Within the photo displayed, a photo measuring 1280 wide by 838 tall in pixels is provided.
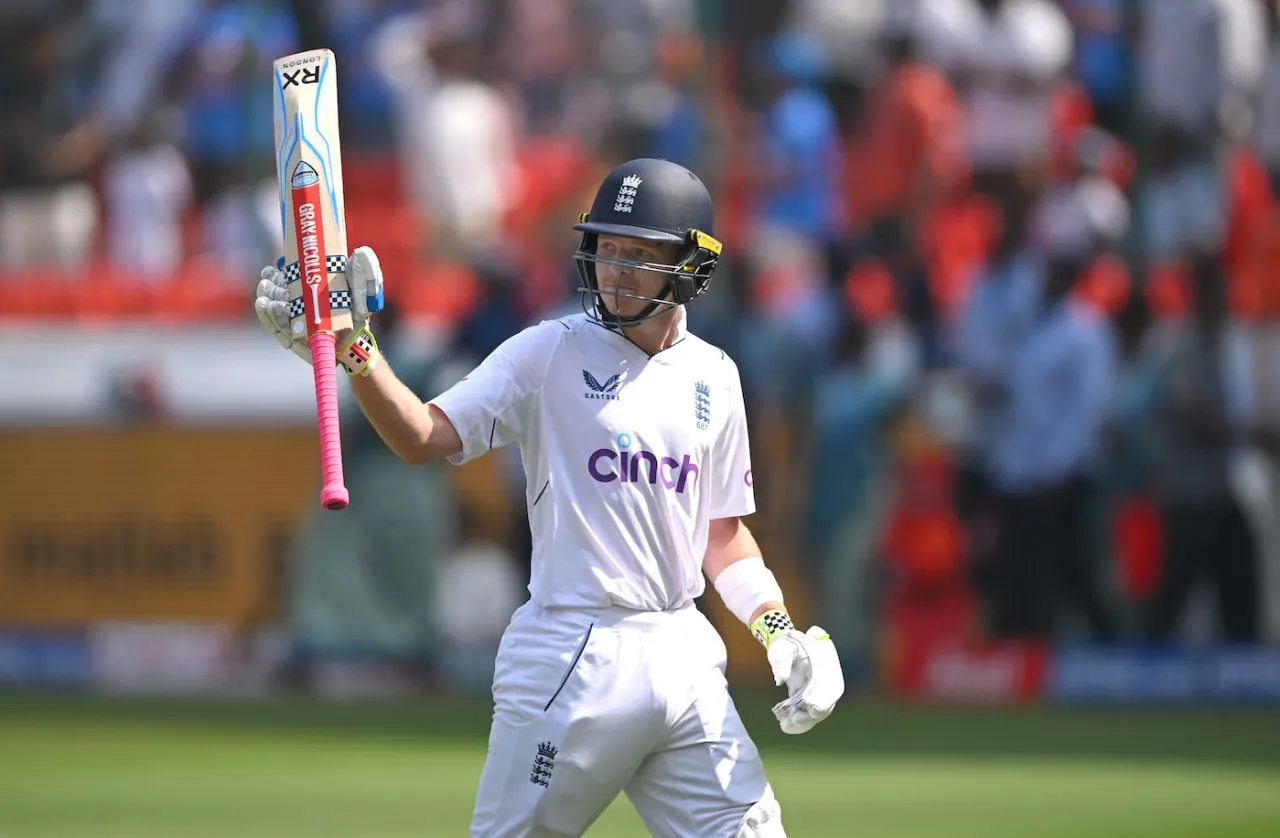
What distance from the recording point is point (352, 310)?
456 cm

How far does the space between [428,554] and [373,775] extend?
3.08m

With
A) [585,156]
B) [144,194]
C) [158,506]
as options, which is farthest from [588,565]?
[144,194]

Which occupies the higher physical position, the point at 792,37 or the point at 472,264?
the point at 792,37

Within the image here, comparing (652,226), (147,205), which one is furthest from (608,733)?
(147,205)

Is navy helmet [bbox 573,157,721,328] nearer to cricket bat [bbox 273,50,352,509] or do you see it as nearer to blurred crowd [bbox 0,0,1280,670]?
cricket bat [bbox 273,50,352,509]

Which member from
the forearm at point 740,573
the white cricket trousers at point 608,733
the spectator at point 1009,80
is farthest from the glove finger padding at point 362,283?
the spectator at point 1009,80

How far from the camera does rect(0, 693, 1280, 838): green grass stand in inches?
341

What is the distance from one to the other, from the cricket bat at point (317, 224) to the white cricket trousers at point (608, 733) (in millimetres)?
651

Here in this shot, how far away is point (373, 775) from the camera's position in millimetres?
10008

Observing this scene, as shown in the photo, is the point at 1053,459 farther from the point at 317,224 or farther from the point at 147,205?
the point at 317,224

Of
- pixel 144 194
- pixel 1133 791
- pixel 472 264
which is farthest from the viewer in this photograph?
pixel 144 194

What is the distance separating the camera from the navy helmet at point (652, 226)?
16.4 ft

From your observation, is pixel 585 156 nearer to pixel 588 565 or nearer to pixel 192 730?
pixel 192 730

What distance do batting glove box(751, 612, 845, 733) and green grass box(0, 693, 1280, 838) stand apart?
11.5ft
